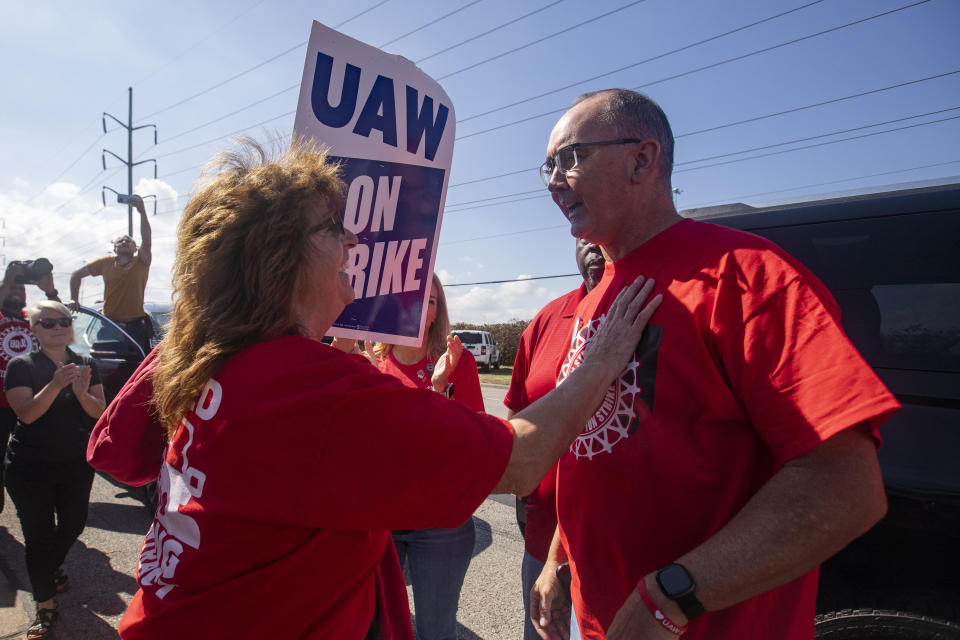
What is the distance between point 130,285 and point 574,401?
6669 mm

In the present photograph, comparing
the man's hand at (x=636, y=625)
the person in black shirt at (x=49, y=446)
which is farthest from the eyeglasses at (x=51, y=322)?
the man's hand at (x=636, y=625)

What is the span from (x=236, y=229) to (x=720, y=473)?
3.93ft

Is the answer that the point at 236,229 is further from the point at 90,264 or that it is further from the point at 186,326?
the point at 90,264

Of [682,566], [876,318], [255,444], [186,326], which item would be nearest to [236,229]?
[186,326]

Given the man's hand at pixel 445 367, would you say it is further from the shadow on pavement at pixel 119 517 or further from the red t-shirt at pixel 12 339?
the red t-shirt at pixel 12 339

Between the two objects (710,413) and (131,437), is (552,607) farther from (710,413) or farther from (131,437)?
(131,437)

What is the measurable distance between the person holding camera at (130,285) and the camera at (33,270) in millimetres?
512

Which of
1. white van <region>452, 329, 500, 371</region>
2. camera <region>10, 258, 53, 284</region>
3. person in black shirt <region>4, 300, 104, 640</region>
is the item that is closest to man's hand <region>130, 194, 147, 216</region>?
camera <region>10, 258, 53, 284</region>

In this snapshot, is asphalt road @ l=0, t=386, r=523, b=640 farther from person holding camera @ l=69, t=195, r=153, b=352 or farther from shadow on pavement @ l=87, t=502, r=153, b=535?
person holding camera @ l=69, t=195, r=153, b=352

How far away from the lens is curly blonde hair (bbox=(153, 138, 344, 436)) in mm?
1217

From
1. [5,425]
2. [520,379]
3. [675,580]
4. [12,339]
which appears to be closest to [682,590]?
[675,580]

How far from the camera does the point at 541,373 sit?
6.40 ft

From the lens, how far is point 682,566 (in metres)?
1.10

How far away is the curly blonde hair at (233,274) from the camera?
1217mm
